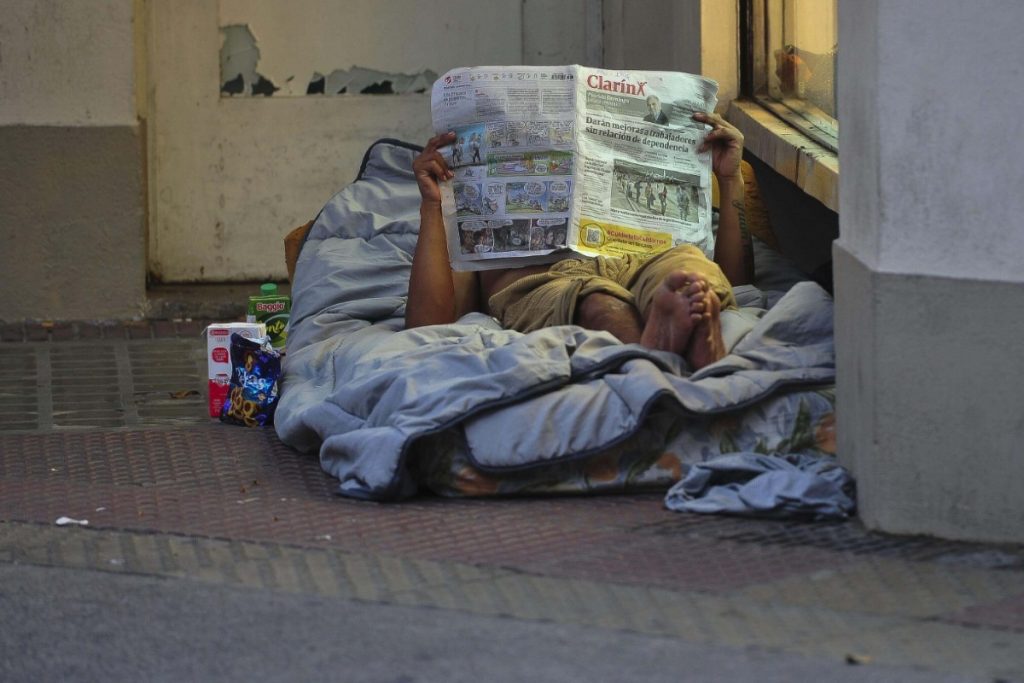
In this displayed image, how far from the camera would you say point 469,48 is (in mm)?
7039

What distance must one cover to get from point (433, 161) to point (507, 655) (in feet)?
6.72

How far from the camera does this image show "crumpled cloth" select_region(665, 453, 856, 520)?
3656 mm

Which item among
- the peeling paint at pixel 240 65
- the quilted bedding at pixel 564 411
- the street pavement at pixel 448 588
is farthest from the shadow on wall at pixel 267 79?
the street pavement at pixel 448 588

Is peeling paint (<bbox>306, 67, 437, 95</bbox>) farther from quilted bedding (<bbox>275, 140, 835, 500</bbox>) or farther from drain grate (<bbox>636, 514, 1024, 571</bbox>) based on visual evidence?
drain grate (<bbox>636, 514, 1024, 571</bbox>)

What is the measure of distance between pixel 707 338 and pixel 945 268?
0.81 meters

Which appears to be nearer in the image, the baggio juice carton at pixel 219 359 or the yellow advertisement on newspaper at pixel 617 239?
the yellow advertisement on newspaper at pixel 617 239

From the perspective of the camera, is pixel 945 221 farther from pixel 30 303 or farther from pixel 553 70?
pixel 30 303

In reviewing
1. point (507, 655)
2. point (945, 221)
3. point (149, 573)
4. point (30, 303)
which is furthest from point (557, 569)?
point (30, 303)

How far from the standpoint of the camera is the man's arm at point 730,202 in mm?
4703

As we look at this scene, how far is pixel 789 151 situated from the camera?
5.18m

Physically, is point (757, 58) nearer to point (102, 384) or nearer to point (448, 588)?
point (102, 384)

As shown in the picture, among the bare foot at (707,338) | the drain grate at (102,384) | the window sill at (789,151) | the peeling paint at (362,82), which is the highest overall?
the peeling paint at (362,82)

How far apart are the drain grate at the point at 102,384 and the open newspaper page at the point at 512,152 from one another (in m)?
1.13

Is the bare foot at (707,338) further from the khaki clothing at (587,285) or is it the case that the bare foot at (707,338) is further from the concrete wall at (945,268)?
the concrete wall at (945,268)
